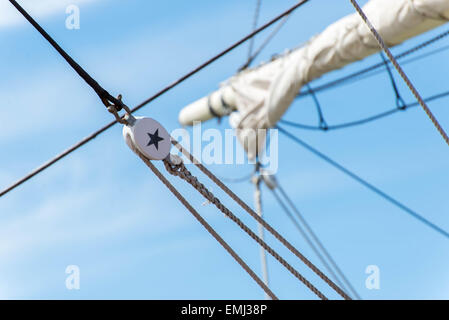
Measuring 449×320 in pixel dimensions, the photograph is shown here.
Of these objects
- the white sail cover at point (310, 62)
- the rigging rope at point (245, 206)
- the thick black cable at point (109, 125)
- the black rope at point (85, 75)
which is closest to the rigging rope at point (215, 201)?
the rigging rope at point (245, 206)

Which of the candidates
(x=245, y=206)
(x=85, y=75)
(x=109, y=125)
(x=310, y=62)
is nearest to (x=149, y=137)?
(x=85, y=75)

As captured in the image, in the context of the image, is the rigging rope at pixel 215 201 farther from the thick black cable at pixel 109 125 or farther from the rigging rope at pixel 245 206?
the thick black cable at pixel 109 125

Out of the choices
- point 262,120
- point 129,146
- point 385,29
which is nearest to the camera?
point 129,146

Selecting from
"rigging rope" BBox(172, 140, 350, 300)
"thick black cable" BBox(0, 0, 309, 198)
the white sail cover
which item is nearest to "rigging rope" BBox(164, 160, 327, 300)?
"rigging rope" BBox(172, 140, 350, 300)

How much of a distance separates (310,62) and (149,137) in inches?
170

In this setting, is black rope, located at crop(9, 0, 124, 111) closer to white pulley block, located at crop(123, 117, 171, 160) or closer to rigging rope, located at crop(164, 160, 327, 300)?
white pulley block, located at crop(123, 117, 171, 160)

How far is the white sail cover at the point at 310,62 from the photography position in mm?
6129

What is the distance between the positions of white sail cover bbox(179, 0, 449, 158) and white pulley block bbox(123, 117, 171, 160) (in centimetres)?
324

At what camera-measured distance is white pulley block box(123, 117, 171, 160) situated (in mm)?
3246

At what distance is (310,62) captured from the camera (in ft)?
24.2
